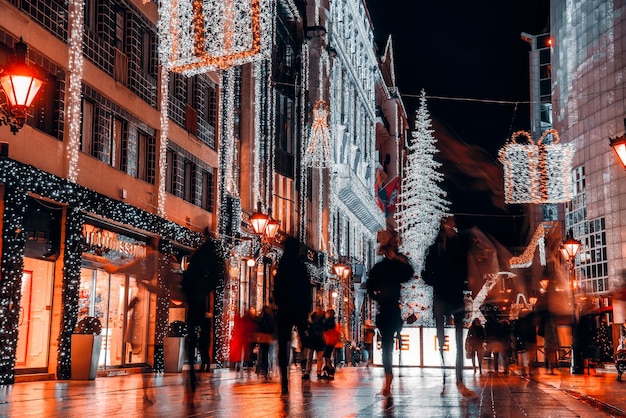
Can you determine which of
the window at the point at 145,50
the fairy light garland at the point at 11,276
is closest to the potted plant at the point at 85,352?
the fairy light garland at the point at 11,276

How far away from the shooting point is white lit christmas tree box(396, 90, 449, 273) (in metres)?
67.9

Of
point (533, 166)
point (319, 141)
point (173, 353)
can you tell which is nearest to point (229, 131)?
point (173, 353)

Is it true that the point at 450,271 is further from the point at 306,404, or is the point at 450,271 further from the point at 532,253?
the point at 532,253

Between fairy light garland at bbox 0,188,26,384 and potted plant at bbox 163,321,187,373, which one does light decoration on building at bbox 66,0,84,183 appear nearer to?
fairy light garland at bbox 0,188,26,384

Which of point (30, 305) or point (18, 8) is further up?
point (18, 8)

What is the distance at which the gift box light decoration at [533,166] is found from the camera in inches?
1485

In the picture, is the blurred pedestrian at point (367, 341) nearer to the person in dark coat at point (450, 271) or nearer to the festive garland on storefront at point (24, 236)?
the festive garland on storefront at point (24, 236)

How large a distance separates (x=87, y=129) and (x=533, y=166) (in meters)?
24.1

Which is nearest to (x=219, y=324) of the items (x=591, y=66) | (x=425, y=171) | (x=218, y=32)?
(x=218, y=32)

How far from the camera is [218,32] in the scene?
2509 cm

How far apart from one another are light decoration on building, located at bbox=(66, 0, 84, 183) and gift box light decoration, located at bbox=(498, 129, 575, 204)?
20.4 meters

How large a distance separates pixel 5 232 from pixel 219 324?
1402 centimetres

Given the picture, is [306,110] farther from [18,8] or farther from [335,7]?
[18,8]

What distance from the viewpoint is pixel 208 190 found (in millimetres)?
31438
